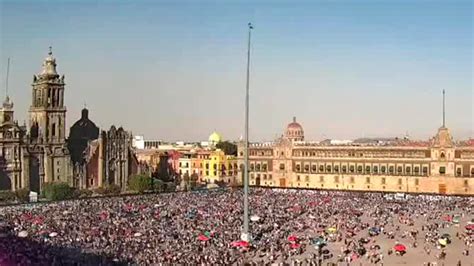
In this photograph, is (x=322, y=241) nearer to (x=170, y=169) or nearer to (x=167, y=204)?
(x=167, y=204)

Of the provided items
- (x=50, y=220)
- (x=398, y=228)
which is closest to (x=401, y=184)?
(x=398, y=228)

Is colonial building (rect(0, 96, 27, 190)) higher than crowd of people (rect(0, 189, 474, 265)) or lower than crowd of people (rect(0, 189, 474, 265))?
higher

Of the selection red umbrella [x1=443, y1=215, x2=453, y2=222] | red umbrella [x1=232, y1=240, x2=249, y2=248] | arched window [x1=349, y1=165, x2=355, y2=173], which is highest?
arched window [x1=349, y1=165, x2=355, y2=173]

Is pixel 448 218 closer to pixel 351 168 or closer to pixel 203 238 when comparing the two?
pixel 203 238

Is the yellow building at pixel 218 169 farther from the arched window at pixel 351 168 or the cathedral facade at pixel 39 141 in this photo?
the cathedral facade at pixel 39 141

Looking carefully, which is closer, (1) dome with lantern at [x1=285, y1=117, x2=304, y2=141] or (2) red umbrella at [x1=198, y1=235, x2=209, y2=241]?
(2) red umbrella at [x1=198, y1=235, x2=209, y2=241]

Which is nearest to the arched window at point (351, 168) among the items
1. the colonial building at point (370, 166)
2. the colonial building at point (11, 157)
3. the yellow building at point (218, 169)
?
the colonial building at point (370, 166)

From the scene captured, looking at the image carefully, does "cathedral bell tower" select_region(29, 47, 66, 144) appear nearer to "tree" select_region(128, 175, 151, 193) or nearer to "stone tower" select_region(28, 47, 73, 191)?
"stone tower" select_region(28, 47, 73, 191)

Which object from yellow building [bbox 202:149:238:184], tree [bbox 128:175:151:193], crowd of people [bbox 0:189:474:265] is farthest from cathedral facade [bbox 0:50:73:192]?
yellow building [bbox 202:149:238:184]
